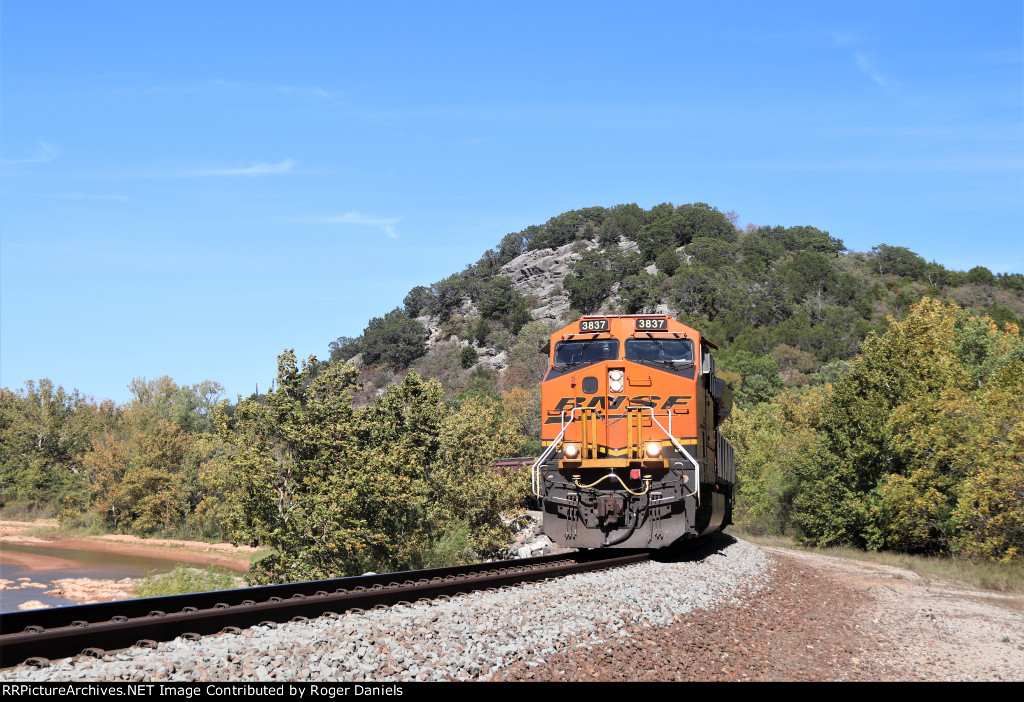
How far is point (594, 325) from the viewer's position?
16750mm

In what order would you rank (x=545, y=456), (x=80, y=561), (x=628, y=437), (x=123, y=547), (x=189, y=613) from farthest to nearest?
(x=123, y=547) < (x=80, y=561) < (x=545, y=456) < (x=628, y=437) < (x=189, y=613)

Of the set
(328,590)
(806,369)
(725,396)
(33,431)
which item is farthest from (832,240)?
(328,590)

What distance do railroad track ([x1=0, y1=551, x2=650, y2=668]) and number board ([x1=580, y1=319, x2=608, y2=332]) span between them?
20.1 feet

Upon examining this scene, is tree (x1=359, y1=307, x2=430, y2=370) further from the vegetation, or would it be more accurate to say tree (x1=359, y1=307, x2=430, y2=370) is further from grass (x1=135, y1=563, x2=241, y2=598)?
grass (x1=135, y1=563, x2=241, y2=598)

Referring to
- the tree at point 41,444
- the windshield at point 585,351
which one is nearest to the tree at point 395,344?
the tree at point 41,444

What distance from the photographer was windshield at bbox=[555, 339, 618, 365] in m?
16.5

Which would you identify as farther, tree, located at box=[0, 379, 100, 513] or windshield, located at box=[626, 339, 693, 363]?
tree, located at box=[0, 379, 100, 513]

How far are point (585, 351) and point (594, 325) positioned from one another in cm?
60

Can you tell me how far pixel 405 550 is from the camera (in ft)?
105

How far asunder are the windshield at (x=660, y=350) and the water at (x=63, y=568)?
101 feet

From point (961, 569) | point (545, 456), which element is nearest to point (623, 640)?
point (545, 456)

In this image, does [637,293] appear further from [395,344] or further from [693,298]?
[395,344]

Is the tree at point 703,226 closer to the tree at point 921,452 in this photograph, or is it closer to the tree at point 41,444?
the tree at point 41,444

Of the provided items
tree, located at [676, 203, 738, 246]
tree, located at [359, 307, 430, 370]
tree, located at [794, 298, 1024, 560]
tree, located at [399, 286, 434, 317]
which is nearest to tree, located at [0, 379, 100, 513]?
tree, located at [359, 307, 430, 370]
